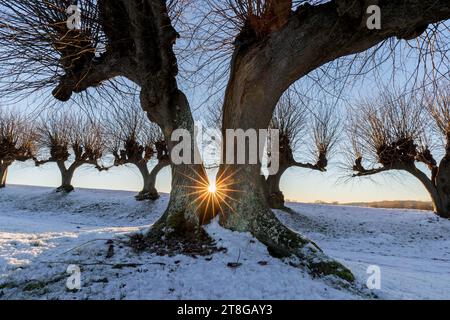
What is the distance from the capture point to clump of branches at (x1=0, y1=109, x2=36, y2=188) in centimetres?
2292

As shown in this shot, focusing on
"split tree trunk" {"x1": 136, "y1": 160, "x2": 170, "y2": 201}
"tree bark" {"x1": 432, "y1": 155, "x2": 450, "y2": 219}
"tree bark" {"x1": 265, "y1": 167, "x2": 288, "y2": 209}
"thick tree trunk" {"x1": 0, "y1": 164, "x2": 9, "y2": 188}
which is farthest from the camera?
"thick tree trunk" {"x1": 0, "y1": 164, "x2": 9, "y2": 188}

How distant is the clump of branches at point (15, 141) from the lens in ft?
75.2

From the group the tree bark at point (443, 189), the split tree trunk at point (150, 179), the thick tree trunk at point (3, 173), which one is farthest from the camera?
the thick tree trunk at point (3, 173)

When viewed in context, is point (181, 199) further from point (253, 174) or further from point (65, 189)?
point (65, 189)

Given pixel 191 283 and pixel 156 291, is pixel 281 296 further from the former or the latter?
pixel 156 291

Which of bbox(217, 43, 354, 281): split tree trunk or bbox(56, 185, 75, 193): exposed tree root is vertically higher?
bbox(217, 43, 354, 281): split tree trunk

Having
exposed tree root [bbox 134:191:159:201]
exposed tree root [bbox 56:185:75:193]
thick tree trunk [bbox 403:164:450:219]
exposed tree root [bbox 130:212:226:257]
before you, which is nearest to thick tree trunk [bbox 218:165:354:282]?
exposed tree root [bbox 130:212:226:257]

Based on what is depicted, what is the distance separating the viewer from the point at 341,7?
385 cm

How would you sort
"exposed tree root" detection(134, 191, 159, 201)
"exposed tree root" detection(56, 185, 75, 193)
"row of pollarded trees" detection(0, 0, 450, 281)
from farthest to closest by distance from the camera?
"exposed tree root" detection(56, 185, 75, 193), "exposed tree root" detection(134, 191, 159, 201), "row of pollarded trees" detection(0, 0, 450, 281)

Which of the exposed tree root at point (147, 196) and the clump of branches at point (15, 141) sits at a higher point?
the clump of branches at point (15, 141)

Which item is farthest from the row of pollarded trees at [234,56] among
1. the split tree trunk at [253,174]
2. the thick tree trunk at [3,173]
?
the thick tree trunk at [3,173]

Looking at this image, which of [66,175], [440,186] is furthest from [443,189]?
[66,175]

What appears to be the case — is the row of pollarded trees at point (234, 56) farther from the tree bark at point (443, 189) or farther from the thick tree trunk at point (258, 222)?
the tree bark at point (443, 189)

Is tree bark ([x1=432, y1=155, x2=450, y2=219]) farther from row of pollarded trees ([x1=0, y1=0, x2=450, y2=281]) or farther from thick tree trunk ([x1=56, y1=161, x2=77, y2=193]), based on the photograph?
thick tree trunk ([x1=56, y1=161, x2=77, y2=193])
